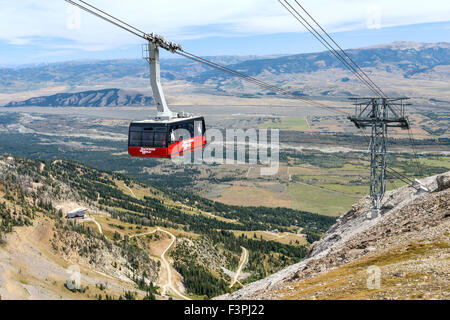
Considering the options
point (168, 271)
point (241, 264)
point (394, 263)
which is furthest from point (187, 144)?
point (241, 264)

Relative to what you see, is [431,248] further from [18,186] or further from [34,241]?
[18,186]

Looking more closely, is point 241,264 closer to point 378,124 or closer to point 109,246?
point 109,246

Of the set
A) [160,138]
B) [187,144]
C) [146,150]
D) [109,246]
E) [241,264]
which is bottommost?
[241,264]

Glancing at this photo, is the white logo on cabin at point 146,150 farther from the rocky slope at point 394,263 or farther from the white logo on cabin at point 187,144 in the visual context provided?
the rocky slope at point 394,263

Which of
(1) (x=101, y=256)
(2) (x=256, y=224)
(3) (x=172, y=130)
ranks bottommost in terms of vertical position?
(2) (x=256, y=224)

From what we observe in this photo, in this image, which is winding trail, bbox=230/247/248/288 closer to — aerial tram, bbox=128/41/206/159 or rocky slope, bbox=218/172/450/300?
rocky slope, bbox=218/172/450/300
